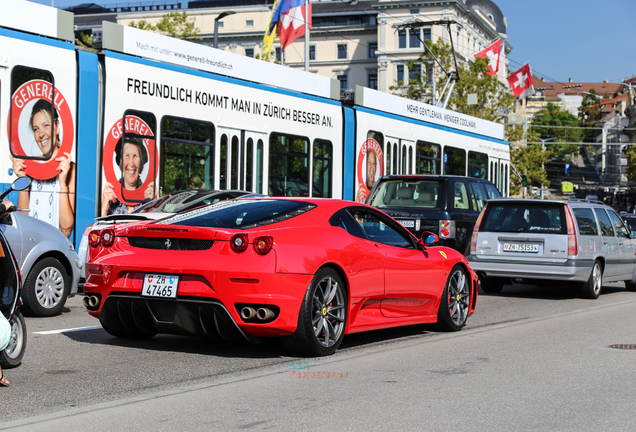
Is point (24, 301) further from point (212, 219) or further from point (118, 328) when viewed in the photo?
point (212, 219)

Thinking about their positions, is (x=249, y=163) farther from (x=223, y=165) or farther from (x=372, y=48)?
(x=372, y=48)

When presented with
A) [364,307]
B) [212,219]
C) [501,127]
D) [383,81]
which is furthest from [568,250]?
[383,81]

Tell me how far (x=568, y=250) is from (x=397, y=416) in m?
8.90

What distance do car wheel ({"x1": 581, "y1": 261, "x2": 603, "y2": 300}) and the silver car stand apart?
798 centimetres

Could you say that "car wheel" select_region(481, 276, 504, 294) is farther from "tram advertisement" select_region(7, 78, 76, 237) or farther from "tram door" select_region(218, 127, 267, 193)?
"tram advertisement" select_region(7, 78, 76, 237)

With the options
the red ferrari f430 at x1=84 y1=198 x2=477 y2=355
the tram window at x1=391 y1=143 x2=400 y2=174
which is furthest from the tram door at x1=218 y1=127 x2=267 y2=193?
the red ferrari f430 at x1=84 y1=198 x2=477 y2=355

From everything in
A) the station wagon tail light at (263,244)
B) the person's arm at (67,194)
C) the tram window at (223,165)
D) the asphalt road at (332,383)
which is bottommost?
the asphalt road at (332,383)

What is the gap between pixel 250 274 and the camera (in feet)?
21.3

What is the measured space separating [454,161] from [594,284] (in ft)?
31.4

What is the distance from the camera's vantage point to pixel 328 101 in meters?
17.4

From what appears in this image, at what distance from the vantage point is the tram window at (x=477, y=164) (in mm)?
24312

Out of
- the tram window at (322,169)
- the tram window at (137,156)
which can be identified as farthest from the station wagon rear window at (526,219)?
the tram window at (137,156)

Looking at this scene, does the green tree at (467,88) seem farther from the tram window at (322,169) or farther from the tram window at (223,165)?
the tram window at (223,165)

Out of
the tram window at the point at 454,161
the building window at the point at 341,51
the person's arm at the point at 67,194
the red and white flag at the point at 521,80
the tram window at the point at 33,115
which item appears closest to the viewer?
the tram window at the point at 33,115
